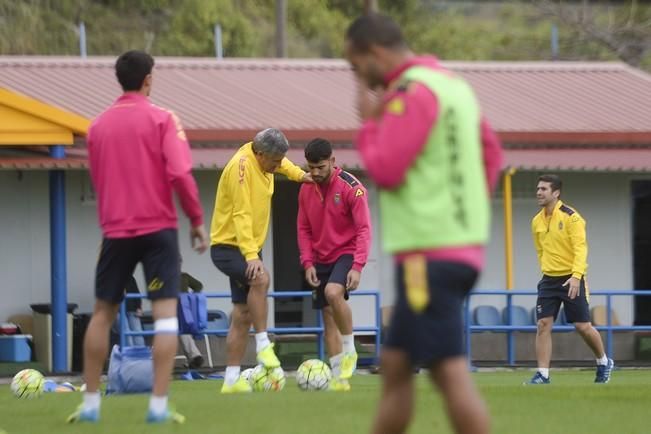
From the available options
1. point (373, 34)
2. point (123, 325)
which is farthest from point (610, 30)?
point (373, 34)

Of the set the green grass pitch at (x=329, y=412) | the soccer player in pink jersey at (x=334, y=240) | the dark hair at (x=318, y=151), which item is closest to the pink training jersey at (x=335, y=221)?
the soccer player in pink jersey at (x=334, y=240)

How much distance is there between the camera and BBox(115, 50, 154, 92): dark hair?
7.74 meters

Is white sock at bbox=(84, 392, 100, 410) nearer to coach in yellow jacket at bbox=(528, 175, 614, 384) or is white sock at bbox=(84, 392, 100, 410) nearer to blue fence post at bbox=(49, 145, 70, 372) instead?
coach in yellow jacket at bbox=(528, 175, 614, 384)

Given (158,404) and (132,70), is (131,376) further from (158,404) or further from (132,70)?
(132,70)

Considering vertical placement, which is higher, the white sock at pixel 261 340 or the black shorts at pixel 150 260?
the black shorts at pixel 150 260

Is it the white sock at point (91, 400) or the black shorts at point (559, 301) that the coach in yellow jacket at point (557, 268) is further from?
the white sock at point (91, 400)

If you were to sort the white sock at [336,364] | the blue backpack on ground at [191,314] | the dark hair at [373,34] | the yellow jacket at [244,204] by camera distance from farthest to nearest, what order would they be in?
the blue backpack on ground at [191,314] < the white sock at [336,364] < the yellow jacket at [244,204] < the dark hair at [373,34]

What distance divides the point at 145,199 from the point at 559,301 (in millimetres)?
6942

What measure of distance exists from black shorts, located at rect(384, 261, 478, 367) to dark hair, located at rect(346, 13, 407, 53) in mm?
901

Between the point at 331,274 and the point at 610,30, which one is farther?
the point at 610,30

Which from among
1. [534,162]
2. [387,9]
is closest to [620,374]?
[534,162]

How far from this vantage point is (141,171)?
7.62 m

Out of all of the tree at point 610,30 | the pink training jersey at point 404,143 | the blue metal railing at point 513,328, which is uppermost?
the tree at point 610,30

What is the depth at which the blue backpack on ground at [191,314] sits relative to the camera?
41.0 ft
